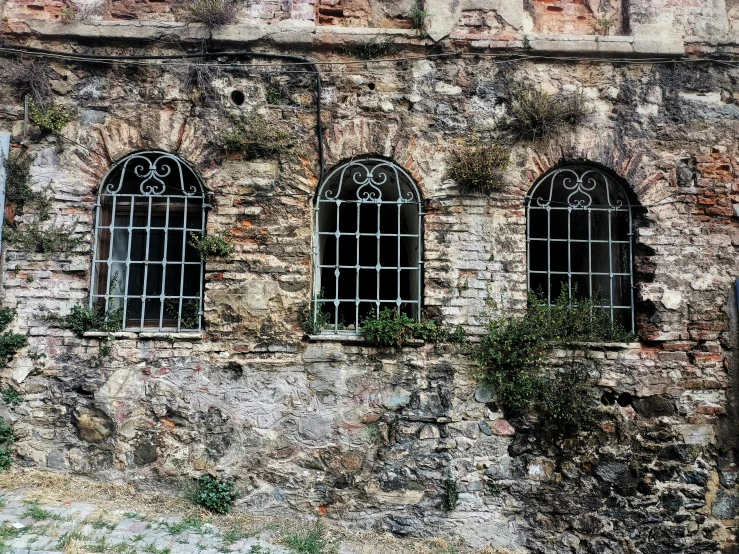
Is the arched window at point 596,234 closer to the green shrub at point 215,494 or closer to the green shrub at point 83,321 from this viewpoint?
the green shrub at point 215,494

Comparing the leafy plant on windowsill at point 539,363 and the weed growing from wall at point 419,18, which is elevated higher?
the weed growing from wall at point 419,18

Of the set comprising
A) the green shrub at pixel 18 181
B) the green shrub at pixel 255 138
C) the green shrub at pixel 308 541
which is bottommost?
the green shrub at pixel 308 541

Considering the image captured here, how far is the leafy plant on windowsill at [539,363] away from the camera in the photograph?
4863mm

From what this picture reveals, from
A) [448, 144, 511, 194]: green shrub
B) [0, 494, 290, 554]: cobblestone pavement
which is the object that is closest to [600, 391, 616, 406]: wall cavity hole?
[448, 144, 511, 194]: green shrub

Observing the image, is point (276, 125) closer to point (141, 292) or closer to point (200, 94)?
point (200, 94)

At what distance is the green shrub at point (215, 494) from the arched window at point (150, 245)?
4.25 ft

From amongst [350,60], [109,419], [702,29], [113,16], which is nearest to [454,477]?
[109,419]

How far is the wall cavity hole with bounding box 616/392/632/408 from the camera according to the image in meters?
5.02

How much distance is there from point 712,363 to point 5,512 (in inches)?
227

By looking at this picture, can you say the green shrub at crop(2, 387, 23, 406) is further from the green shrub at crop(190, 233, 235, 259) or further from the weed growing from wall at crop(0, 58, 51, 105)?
the weed growing from wall at crop(0, 58, 51, 105)

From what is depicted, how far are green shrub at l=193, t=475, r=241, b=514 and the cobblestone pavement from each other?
19 centimetres

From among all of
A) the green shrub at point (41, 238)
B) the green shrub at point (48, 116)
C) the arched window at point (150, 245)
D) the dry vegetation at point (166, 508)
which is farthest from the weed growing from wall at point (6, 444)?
the green shrub at point (48, 116)

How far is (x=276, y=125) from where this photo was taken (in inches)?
203

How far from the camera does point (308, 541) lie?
438cm
